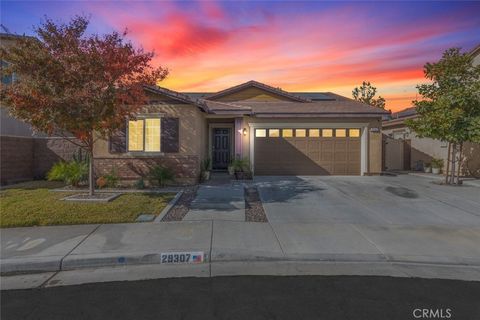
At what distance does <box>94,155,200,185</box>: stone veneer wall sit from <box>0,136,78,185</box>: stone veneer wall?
305 centimetres

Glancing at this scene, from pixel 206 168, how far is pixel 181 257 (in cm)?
1055

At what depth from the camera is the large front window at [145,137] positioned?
13883mm

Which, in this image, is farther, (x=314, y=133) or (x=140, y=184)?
(x=314, y=133)

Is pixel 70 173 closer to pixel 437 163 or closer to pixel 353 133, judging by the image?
pixel 353 133

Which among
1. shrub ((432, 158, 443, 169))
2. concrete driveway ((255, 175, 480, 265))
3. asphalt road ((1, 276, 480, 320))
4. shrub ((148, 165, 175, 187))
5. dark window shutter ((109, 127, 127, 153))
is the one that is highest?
dark window shutter ((109, 127, 127, 153))

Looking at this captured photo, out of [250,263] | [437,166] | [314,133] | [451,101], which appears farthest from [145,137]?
[437,166]

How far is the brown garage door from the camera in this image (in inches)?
699

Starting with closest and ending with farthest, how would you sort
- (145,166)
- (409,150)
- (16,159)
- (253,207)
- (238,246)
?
1. (238,246)
2. (253,207)
3. (145,166)
4. (16,159)
5. (409,150)

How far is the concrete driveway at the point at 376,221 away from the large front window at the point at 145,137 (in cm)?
451

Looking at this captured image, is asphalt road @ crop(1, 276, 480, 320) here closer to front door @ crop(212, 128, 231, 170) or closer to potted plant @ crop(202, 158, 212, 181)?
potted plant @ crop(202, 158, 212, 181)

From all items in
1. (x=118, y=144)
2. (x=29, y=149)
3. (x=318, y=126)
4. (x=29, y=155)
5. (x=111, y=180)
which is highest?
(x=318, y=126)

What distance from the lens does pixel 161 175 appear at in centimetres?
1317

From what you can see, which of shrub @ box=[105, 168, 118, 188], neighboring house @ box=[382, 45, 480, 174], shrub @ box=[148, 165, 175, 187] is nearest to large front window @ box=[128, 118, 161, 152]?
shrub @ box=[148, 165, 175, 187]

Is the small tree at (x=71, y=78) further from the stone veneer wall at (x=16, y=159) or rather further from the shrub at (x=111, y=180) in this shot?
the stone veneer wall at (x=16, y=159)
